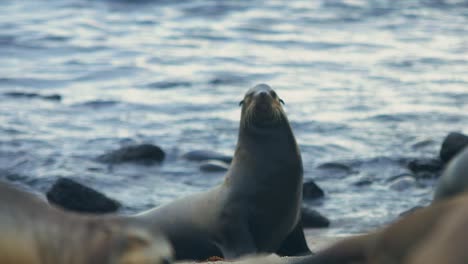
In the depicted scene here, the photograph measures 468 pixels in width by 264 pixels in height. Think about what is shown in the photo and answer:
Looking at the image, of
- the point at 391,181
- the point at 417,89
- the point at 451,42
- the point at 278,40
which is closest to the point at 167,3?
the point at 278,40

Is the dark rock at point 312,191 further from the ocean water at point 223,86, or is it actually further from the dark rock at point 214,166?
the dark rock at point 214,166

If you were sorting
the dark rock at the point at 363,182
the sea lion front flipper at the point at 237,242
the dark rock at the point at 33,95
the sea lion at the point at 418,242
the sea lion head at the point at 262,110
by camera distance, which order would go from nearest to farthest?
the sea lion at the point at 418,242 → the sea lion front flipper at the point at 237,242 → the sea lion head at the point at 262,110 → the dark rock at the point at 363,182 → the dark rock at the point at 33,95

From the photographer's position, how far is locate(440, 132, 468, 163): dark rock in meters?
11.7

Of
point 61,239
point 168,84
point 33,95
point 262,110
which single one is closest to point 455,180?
point 61,239

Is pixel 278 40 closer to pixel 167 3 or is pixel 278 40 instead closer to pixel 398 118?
pixel 167 3

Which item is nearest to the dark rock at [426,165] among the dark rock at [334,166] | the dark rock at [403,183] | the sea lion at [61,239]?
the dark rock at [403,183]

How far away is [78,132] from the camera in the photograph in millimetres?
14719

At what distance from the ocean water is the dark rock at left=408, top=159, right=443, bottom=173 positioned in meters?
0.18

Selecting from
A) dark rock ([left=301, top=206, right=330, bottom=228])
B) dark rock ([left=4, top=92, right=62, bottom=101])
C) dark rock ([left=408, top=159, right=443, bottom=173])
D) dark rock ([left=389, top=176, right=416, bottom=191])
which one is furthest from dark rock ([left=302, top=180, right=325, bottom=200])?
dark rock ([left=4, top=92, right=62, bottom=101])

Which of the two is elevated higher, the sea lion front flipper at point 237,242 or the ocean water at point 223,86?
the sea lion front flipper at point 237,242

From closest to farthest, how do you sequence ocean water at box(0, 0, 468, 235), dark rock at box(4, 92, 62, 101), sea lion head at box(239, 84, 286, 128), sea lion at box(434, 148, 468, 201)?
sea lion at box(434, 148, 468, 201)
sea lion head at box(239, 84, 286, 128)
ocean water at box(0, 0, 468, 235)
dark rock at box(4, 92, 62, 101)

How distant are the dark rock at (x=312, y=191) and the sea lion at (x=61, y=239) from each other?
7970mm

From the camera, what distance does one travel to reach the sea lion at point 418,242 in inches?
120

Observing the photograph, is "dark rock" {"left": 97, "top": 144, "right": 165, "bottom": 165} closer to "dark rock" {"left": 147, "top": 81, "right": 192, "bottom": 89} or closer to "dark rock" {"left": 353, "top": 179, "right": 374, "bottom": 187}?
"dark rock" {"left": 353, "top": 179, "right": 374, "bottom": 187}
